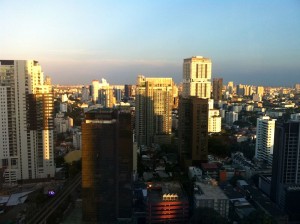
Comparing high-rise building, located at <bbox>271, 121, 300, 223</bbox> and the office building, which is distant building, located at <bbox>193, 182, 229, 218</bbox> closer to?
high-rise building, located at <bbox>271, 121, 300, 223</bbox>

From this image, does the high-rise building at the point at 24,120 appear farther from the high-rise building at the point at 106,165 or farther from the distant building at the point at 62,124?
the distant building at the point at 62,124

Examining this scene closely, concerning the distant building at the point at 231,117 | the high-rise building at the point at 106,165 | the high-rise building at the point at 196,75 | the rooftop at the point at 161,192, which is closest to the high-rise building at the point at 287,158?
the rooftop at the point at 161,192

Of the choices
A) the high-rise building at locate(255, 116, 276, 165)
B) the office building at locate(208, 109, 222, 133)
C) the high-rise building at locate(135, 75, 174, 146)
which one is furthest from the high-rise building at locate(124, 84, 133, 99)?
the high-rise building at locate(255, 116, 276, 165)

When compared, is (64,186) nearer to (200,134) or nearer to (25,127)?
(25,127)

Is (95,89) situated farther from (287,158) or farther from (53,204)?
(287,158)

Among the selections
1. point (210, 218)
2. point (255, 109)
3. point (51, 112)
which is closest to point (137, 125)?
point (51, 112)

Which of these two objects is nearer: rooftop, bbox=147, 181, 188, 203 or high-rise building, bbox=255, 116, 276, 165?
rooftop, bbox=147, 181, 188, 203

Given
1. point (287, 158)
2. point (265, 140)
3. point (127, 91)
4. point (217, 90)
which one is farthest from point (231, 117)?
point (287, 158)
